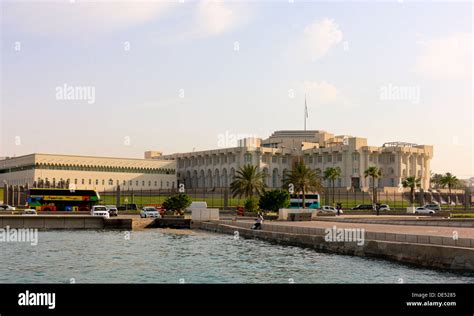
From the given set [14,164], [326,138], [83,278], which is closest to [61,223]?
[83,278]

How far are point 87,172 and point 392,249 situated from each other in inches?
4660

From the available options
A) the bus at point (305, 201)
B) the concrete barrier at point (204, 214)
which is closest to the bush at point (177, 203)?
the concrete barrier at point (204, 214)

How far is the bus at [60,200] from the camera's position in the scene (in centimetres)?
7088

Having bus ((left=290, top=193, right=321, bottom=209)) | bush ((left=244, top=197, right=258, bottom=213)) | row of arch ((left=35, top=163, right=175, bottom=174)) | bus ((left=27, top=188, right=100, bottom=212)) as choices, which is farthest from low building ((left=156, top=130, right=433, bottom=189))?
bus ((left=27, top=188, right=100, bottom=212))

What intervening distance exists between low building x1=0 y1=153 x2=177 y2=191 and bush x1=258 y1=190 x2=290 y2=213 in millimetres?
66865

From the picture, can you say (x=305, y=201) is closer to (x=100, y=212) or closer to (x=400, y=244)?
(x=100, y=212)

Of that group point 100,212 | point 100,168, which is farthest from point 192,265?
point 100,168

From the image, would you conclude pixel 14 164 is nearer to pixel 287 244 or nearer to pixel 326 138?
pixel 326 138

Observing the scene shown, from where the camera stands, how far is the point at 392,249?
30000 millimetres

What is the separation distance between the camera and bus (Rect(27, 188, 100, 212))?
7088 cm

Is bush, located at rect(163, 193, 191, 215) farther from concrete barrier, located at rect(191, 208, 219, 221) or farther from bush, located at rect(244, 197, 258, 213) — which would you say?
bush, located at rect(244, 197, 258, 213)

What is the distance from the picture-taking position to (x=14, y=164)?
145 meters

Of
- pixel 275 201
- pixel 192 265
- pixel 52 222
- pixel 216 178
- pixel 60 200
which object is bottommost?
pixel 192 265

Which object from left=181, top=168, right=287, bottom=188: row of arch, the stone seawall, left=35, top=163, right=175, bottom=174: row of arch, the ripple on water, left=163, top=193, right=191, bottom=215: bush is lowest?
the ripple on water
